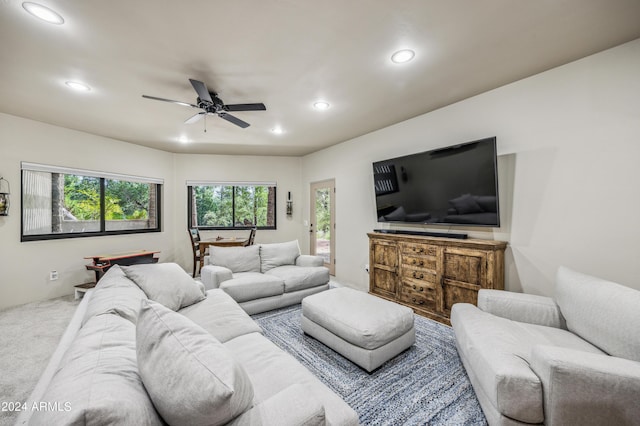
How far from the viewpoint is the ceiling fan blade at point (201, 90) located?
244 cm

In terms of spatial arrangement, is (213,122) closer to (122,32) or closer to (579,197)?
(122,32)

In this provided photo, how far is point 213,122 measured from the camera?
3.92 metres

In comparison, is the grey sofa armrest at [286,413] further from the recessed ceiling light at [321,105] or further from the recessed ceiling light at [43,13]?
the recessed ceiling light at [321,105]

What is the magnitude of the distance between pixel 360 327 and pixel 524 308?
1348mm

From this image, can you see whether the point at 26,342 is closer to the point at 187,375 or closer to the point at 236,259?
the point at 236,259

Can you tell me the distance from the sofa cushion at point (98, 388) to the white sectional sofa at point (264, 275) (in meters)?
2.08

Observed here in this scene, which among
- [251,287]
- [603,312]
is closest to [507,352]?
[603,312]

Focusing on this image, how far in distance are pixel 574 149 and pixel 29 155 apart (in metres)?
6.76

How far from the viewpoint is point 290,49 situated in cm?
224

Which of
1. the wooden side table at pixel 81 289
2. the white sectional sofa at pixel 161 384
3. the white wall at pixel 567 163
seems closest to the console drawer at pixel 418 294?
the white wall at pixel 567 163

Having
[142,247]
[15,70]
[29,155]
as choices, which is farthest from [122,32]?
[142,247]

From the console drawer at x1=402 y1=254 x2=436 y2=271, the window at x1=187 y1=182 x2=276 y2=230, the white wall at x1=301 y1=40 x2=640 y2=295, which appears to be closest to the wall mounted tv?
the white wall at x1=301 y1=40 x2=640 y2=295

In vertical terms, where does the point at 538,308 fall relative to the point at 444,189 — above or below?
below

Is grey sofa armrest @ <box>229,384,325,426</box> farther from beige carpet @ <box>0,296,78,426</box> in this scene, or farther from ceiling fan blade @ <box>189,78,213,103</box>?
ceiling fan blade @ <box>189,78,213,103</box>
